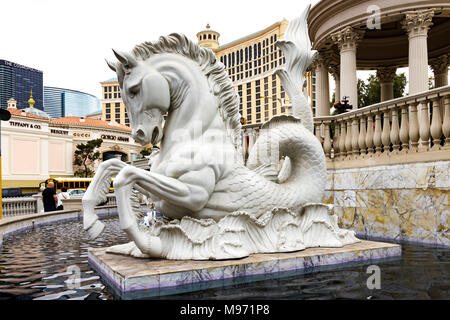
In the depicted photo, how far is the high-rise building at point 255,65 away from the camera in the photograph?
252 ft

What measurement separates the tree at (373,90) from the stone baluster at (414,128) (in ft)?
72.1

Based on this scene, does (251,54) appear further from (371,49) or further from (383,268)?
(383,268)

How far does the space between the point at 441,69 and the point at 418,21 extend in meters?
5.57

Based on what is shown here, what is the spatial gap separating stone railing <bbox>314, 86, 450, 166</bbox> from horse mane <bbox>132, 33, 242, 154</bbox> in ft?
10.1

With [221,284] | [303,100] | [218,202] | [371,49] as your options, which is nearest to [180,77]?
[218,202]

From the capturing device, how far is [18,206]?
973cm

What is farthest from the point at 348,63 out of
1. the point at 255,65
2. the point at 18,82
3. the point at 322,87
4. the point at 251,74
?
the point at 18,82

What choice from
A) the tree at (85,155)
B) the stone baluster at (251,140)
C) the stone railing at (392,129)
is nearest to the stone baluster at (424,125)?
the stone railing at (392,129)

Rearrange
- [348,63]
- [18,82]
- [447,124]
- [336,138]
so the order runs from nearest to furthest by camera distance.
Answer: [447,124] → [336,138] → [348,63] → [18,82]

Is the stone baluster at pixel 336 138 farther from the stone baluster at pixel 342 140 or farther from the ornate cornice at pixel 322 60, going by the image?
the ornate cornice at pixel 322 60

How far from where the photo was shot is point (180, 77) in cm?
319

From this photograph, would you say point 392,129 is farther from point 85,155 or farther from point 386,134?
point 85,155

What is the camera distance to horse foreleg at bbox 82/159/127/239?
286 cm

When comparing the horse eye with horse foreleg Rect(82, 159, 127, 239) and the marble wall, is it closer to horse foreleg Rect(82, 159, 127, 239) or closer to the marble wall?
horse foreleg Rect(82, 159, 127, 239)
